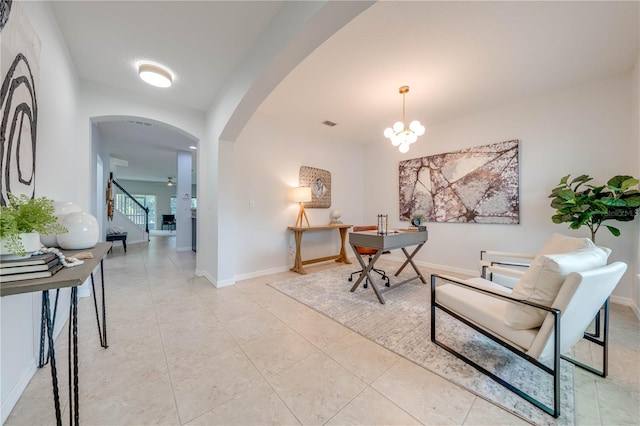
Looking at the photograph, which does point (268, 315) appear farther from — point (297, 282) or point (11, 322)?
point (11, 322)

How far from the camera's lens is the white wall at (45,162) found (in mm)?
1265

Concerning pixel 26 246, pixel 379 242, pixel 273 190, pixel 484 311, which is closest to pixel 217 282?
pixel 273 190

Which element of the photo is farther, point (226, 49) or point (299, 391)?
point (226, 49)

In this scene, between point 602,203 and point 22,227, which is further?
point 602,203

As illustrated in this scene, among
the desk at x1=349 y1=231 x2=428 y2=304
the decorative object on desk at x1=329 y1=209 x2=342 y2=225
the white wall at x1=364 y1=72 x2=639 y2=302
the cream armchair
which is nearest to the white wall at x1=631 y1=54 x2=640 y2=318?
the white wall at x1=364 y1=72 x2=639 y2=302

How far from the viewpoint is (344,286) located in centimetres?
329

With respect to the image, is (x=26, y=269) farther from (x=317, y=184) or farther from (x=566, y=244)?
(x=317, y=184)

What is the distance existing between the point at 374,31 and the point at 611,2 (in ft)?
5.92

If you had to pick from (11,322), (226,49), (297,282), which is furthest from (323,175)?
(11,322)

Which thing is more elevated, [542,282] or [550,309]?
[542,282]

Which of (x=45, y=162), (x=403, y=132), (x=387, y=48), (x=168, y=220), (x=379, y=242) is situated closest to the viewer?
(x=45, y=162)

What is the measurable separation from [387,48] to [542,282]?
2292mm

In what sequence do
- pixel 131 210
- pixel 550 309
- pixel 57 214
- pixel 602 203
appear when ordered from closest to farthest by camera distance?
pixel 550 309, pixel 57 214, pixel 602 203, pixel 131 210

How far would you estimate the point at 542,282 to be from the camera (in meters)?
1.31
